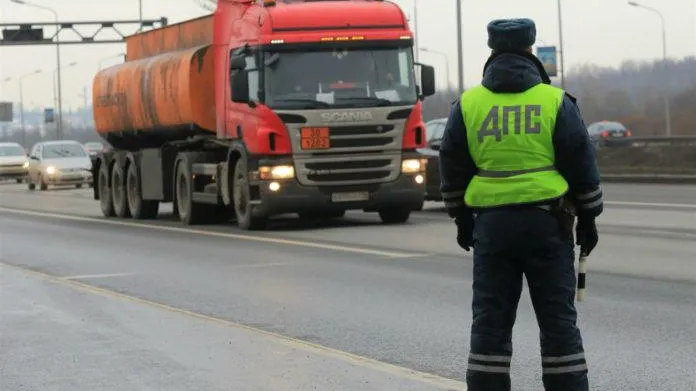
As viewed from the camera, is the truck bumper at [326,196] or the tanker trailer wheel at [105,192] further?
the tanker trailer wheel at [105,192]

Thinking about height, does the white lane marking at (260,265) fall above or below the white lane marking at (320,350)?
below

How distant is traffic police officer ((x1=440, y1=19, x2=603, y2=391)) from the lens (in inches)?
254

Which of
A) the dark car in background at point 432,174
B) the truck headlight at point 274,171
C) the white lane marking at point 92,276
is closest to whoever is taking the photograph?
the white lane marking at point 92,276

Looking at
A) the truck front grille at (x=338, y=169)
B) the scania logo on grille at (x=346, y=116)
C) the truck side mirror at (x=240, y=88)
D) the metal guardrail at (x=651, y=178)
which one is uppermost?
the truck side mirror at (x=240, y=88)

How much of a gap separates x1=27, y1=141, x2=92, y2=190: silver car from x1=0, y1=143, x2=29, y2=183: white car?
12.2 m

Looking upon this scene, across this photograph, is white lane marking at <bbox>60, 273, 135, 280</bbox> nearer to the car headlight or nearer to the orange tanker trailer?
the car headlight

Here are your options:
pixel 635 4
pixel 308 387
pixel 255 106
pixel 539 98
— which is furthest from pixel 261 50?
pixel 635 4

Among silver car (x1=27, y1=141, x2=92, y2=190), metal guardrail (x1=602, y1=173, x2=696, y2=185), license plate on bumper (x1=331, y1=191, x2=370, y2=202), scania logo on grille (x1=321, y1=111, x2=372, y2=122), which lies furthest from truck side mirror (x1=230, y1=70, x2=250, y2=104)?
silver car (x1=27, y1=141, x2=92, y2=190)

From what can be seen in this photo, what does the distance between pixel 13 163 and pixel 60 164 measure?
13.4 m

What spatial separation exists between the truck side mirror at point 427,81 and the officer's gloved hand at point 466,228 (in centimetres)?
1602

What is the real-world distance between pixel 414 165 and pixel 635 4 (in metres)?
55.2

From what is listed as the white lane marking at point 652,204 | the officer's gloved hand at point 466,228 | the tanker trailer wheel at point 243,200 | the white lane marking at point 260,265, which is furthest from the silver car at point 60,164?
the officer's gloved hand at point 466,228

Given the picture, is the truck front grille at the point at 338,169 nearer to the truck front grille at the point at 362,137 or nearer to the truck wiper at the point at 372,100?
the truck front grille at the point at 362,137

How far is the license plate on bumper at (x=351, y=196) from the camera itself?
74.2ft
